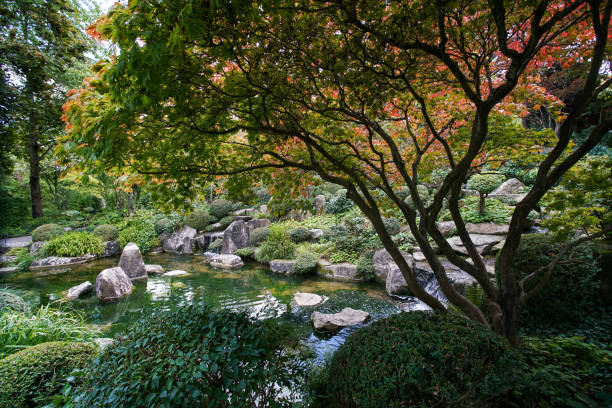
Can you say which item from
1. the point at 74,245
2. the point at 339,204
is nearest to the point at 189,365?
the point at 339,204

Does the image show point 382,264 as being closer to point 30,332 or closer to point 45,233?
point 30,332

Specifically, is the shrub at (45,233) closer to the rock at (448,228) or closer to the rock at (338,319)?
the rock at (338,319)

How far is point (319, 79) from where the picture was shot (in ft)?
8.99

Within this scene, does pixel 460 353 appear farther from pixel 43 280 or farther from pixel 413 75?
pixel 43 280

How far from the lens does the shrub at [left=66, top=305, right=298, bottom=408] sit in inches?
63.2

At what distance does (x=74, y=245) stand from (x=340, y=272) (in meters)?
11.9

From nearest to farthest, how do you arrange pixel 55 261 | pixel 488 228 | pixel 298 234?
pixel 488 228, pixel 55 261, pixel 298 234

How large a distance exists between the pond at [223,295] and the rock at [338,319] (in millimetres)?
151

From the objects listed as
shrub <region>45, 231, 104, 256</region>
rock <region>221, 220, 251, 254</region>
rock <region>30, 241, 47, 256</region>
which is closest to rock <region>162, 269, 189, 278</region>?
rock <region>221, 220, 251, 254</region>

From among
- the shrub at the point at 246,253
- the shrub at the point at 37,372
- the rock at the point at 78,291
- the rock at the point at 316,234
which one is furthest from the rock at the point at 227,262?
the shrub at the point at 37,372

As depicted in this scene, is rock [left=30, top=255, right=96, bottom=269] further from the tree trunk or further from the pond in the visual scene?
the tree trunk

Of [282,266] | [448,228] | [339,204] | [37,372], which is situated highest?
[339,204]

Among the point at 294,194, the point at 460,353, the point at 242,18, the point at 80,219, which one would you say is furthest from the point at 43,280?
the point at 460,353

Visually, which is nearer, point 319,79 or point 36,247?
point 319,79
